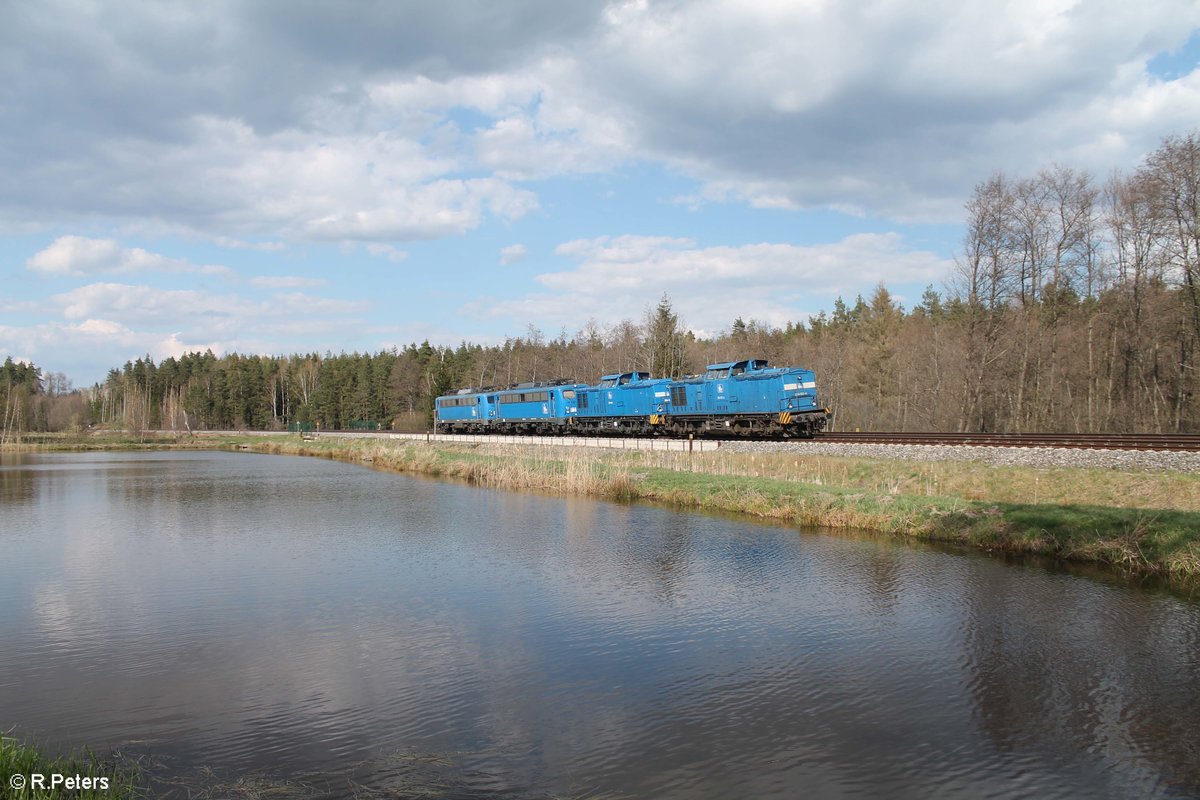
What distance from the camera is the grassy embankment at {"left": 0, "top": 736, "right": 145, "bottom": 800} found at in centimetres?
666

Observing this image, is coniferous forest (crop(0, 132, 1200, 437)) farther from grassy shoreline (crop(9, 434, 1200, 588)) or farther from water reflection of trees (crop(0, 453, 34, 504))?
water reflection of trees (crop(0, 453, 34, 504))

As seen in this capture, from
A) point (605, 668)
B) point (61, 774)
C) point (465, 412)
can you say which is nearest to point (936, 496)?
point (605, 668)

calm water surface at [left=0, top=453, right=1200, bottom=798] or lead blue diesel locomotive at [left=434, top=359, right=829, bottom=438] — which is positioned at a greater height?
lead blue diesel locomotive at [left=434, top=359, right=829, bottom=438]

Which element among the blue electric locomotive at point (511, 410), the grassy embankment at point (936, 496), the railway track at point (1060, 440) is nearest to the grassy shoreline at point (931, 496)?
the grassy embankment at point (936, 496)

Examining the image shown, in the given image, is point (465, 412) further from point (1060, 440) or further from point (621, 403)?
point (1060, 440)

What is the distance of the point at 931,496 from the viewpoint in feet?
78.5

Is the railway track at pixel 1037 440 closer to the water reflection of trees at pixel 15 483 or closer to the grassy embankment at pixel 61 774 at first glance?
the grassy embankment at pixel 61 774

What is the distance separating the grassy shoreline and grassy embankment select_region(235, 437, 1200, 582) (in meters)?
0.03

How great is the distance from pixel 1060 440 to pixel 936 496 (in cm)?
716

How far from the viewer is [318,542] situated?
72.2 ft

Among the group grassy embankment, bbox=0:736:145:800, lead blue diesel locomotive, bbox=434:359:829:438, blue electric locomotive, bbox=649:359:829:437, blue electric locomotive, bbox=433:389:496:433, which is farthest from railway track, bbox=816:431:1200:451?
blue electric locomotive, bbox=433:389:496:433

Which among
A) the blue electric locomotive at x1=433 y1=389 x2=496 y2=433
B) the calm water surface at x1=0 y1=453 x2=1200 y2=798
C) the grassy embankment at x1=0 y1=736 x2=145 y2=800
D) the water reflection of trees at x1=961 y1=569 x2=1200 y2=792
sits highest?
the blue electric locomotive at x1=433 y1=389 x2=496 y2=433

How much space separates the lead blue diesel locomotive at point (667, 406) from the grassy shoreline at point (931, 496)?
547 cm

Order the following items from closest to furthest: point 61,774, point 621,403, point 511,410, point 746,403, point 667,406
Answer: point 61,774 < point 746,403 < point 667,406 < point 621,403 < point 511,410
